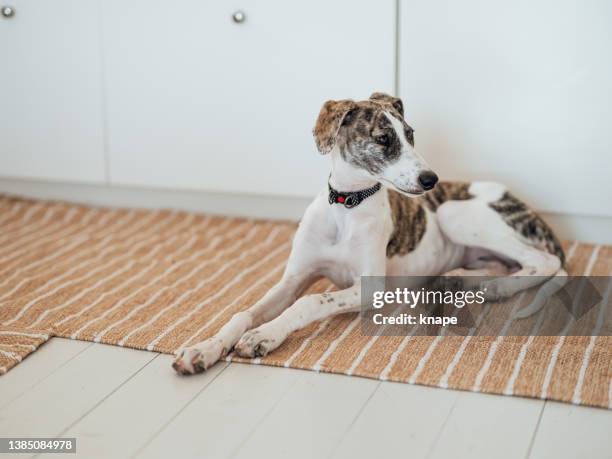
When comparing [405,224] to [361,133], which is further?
[405,224]

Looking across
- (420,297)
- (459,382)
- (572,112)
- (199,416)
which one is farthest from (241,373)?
(572,112)

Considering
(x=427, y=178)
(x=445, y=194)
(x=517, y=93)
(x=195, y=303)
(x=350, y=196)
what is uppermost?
(x=517, y=93)

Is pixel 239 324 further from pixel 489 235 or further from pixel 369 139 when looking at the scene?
pixel 489 235

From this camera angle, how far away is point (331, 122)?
2439 millimetres

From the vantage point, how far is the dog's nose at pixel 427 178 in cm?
237

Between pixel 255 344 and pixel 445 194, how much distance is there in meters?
1.01

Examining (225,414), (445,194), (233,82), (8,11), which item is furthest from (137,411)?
(8,11)

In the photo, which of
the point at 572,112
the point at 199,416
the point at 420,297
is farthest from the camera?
the point at 572,112

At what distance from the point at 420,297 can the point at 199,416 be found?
103 centimetres

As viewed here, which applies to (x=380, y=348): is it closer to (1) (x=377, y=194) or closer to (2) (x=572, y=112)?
(1) (x=377, y=194)

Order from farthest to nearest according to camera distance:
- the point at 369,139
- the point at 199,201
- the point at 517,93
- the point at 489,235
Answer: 1. the point at 199,201
2. the point at 517,93
3. the point at 489,235
4. the point at 369,139

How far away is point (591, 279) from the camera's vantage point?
297 centimetres

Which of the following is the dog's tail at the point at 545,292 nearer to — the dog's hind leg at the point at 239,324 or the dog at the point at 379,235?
the dog at the point at 379,235

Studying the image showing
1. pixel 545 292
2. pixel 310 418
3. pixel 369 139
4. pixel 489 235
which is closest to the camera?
pixel 310 418
